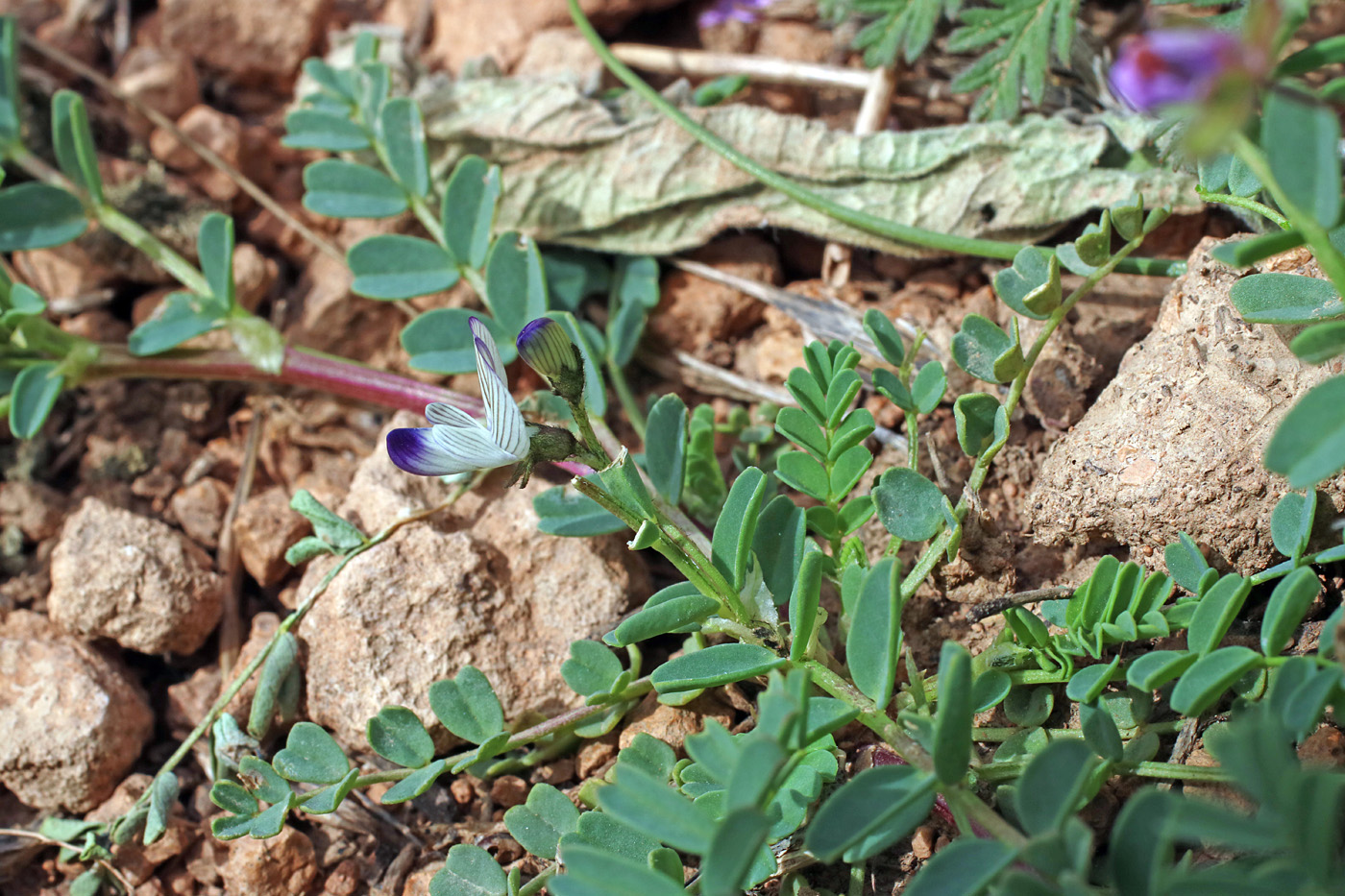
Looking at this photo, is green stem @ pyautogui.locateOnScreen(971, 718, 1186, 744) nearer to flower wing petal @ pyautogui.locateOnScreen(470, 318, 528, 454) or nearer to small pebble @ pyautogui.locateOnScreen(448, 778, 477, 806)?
flower wing petal @ pyautogui.locateOnScreen(470, 318, 528, 454)

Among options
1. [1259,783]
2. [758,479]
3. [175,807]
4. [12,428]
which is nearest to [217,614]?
[175,807]

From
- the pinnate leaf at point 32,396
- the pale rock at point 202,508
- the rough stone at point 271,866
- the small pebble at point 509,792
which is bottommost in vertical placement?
the rough stone at point 271,866

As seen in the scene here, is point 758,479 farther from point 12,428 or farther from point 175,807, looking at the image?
point 12,428

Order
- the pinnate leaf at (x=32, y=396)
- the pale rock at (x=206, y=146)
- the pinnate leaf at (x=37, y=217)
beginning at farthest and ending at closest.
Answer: the pale rock at (x=206, y=146) → the pinnate leaf at (x=37, y=217) → the pinnate leaf at (x=32, y=396)

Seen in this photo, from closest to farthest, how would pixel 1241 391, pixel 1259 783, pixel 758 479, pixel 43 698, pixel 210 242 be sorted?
pixel 1259 783 < pixel 758 479 < pixel 1241 391 < pixel 43 698 < pixel 210 242

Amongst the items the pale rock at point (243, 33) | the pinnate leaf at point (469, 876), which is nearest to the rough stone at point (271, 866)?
the pinnate leaf at point (469, 876)

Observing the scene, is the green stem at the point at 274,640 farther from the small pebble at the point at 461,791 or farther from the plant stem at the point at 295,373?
the small pebble at the point at 461,791
